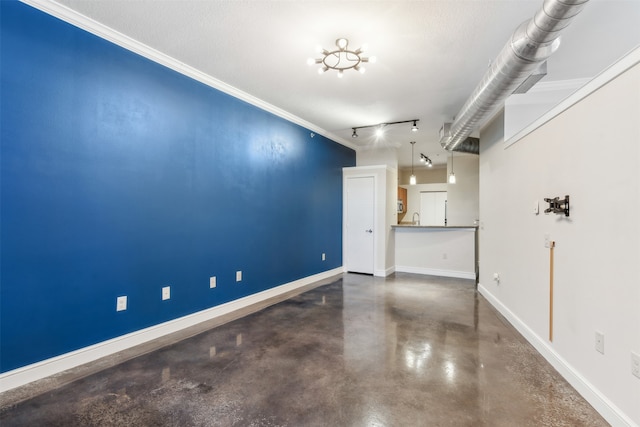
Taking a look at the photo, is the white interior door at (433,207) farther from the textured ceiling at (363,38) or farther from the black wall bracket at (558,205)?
the black wall bracket at (558,205)

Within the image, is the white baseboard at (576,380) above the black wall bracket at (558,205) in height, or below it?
below

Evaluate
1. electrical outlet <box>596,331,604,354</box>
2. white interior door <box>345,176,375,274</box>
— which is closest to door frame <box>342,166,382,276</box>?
white interior door <box>345,176,375,274</box>

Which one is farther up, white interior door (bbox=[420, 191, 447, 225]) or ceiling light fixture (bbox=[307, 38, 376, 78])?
ceiling light fixture (bbox=[307, 38, 376, 78])

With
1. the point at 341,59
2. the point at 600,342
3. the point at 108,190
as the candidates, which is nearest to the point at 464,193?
the point at 341,59

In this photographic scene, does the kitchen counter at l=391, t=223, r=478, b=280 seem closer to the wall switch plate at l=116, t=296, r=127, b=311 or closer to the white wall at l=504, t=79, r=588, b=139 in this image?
the white wall at l=504, t=79, r=588, b=139

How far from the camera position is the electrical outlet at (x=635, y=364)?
1657 millimetres

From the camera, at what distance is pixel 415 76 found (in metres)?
3.47

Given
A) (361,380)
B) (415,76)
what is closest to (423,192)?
(415,76)

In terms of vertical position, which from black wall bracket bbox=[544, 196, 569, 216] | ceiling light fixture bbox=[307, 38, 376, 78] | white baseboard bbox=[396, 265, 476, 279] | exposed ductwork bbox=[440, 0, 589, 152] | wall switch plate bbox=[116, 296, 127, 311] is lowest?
white baseboard bbox=[396, 265, 476, 279]

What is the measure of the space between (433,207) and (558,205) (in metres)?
7.53

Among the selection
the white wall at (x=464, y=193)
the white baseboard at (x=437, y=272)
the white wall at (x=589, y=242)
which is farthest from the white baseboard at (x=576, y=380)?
the white wall at (x=464, y=193)

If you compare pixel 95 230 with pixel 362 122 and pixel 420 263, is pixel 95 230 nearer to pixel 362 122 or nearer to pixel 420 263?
pixel 362 122

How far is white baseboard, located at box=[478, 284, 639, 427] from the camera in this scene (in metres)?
1.82

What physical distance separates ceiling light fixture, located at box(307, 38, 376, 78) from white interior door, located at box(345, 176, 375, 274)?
342 centimetres
